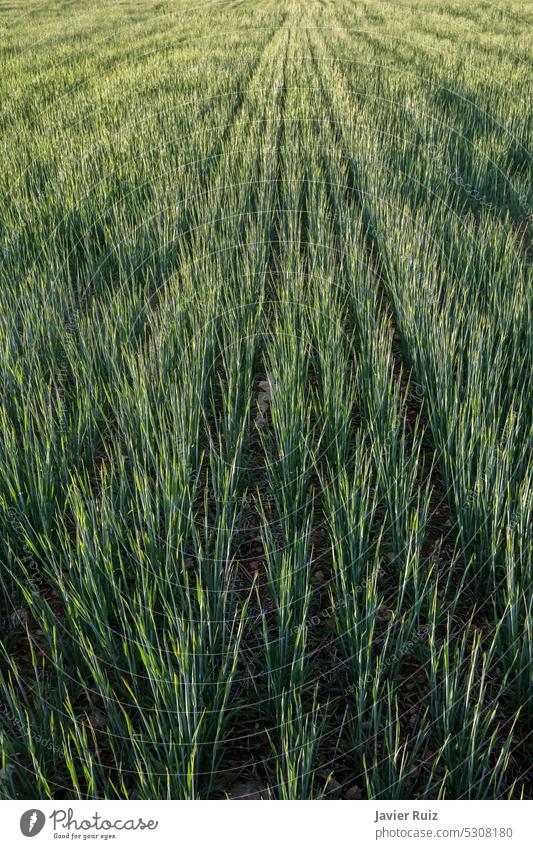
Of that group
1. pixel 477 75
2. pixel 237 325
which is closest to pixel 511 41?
pixel 477 75

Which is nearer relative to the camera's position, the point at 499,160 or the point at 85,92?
the point at 499,160

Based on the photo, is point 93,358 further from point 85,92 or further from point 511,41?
point 511,41

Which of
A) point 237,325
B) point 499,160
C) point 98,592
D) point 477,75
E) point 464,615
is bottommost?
point 464,615

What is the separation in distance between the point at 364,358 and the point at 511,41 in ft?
29.5

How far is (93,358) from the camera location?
2465 mm

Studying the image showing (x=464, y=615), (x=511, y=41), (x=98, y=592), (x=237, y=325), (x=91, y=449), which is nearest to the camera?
(x=98, y=592)

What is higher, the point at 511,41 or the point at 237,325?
the point at 511,41

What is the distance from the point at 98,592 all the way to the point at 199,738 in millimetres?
413
